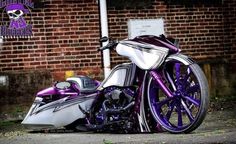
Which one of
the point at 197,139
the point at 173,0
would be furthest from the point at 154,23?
the point at 197,139

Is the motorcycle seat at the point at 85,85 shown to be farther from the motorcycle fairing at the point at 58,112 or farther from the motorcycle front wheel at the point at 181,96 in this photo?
the motorcycle front wheel at the point at 181,96

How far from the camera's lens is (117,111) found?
216 inches

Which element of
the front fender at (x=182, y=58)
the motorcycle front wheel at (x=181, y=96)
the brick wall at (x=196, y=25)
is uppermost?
the brick wall at (x=196, y=25)

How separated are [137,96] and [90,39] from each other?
3947 mm

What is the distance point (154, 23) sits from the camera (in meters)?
9.52

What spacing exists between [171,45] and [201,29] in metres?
5.00

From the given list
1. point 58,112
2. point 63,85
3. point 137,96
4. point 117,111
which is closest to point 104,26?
point 63,85

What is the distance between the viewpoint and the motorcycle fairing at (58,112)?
19.8ft

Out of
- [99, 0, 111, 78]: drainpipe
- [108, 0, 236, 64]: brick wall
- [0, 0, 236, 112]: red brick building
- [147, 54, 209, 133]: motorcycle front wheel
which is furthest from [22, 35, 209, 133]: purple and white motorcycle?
[108, 0, 236, 64]: brick wall

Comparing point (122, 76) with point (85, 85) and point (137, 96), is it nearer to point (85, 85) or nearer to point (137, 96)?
point (137, 96)

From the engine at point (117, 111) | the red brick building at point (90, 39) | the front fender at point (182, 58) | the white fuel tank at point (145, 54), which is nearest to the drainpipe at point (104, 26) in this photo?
the red brick building at point (90, 39)

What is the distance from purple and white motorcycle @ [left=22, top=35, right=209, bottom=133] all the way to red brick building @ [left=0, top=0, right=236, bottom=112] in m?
2.48

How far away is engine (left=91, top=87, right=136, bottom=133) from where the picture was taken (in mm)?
5410

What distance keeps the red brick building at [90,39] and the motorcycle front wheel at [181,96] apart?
3824 millimetres
